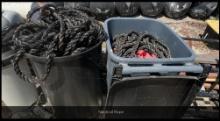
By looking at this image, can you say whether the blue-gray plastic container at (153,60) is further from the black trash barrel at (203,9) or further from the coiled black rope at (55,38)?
the black trash barrel at (203,9)

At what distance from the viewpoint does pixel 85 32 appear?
65.9 inches

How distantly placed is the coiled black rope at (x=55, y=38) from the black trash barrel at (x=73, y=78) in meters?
0.05

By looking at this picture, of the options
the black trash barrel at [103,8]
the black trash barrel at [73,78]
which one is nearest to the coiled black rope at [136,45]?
the black trash barrel at [73,78]

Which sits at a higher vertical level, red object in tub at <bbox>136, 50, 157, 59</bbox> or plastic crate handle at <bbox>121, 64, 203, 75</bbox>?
plastic crate handle at <bbox>121, 64, 203, 75</bbox>

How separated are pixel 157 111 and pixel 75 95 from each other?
64 cm

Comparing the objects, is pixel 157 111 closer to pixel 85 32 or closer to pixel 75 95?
pixel 75 95

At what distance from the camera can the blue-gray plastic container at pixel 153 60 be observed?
5.10ft

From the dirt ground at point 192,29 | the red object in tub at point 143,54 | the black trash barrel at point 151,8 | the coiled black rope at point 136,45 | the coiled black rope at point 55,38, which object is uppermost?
the coiled black rope at point 55,38

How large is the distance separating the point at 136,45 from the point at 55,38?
0.66 meters

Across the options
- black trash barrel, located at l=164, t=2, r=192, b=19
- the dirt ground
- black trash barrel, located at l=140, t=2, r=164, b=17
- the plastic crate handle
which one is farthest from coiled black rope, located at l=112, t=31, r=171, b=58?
black trash barrel, located at l=164, t=2, r=192, b=19

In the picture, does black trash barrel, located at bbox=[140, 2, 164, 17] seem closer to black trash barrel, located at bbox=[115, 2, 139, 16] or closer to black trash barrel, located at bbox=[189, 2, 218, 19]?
black trash barrel, located at bbox=[115, 2, 139, 16]

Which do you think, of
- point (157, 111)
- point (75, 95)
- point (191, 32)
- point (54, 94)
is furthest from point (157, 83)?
point (191, 32)

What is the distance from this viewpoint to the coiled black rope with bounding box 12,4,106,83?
62.8 inches

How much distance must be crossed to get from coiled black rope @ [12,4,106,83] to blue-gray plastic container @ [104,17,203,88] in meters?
0.17
